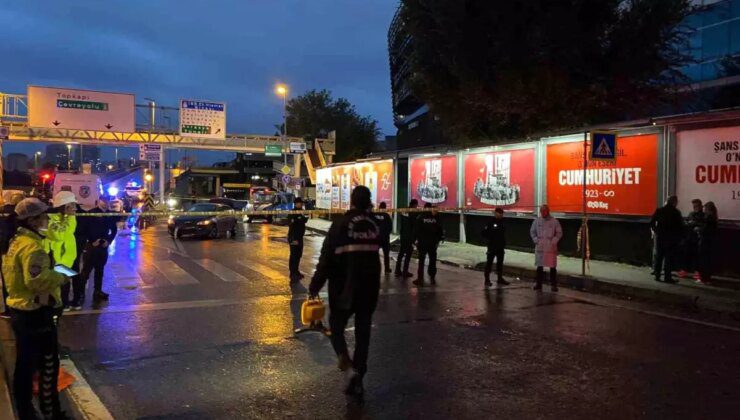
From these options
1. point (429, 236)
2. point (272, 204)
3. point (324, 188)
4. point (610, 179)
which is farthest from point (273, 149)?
point (429, 236)

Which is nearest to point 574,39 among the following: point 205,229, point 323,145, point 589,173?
point 589,173

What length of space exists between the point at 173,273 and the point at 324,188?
1897 cm

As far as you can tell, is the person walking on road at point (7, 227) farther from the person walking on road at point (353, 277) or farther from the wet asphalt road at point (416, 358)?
the person walking on road at point (353, 277)

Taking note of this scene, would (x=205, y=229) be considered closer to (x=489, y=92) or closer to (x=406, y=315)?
(x=489, y=92)

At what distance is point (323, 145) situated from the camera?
1843 inches

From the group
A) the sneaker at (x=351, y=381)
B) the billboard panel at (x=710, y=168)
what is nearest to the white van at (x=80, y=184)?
the billboard panel at (x=710, y=168)

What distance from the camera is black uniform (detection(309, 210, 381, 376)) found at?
5234mm

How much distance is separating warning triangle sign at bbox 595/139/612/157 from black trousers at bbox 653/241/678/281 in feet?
6.61

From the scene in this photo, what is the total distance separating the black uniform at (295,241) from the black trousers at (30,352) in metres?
7.49

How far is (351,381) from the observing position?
521cm

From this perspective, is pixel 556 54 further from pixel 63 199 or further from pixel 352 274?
pixel 352 274

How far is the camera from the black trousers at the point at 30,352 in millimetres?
4406

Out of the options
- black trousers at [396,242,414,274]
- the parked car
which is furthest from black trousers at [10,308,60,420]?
the parked car

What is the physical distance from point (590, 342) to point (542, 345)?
66 cm
